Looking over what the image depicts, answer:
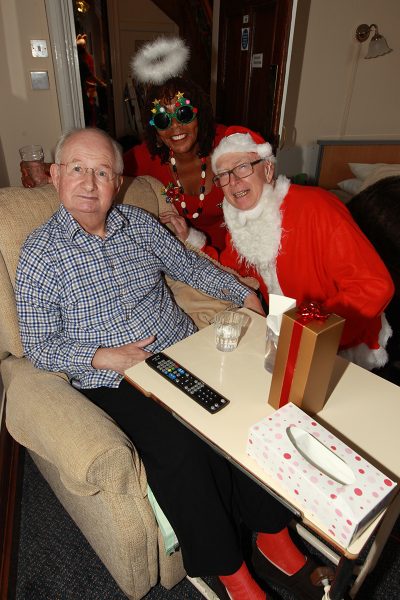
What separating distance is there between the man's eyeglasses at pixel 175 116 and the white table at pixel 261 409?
1095 mm

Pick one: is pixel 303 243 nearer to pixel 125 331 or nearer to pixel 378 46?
pixel 125 331

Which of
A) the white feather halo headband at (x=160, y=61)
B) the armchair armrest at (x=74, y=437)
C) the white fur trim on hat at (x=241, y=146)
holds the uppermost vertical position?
the white feather halo headband at (x=160, y=61)

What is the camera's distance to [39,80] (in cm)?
254

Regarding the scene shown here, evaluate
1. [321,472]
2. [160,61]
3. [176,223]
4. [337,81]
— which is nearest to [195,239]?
[176,223]

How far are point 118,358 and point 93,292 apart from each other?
24 cm

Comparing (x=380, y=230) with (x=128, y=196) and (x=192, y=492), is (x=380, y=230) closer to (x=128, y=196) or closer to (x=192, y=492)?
(x=128, y=196)

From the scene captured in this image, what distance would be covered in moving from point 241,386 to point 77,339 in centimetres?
59

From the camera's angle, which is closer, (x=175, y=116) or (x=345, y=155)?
(x=175, y=116)

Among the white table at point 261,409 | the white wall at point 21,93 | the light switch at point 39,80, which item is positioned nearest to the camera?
the white table at point 261,409

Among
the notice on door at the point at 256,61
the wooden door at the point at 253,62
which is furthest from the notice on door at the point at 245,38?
the notice on door at the point at 256,61

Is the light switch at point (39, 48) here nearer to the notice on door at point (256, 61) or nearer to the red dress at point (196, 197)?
the red dress at point (196, 197)

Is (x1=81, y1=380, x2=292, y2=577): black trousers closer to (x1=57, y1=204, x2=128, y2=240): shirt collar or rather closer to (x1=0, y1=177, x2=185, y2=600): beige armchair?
(x1=0, y1=177, x2=185, y2=600): beige armchair

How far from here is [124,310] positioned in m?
1.39

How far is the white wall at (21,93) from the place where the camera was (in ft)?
7.74
